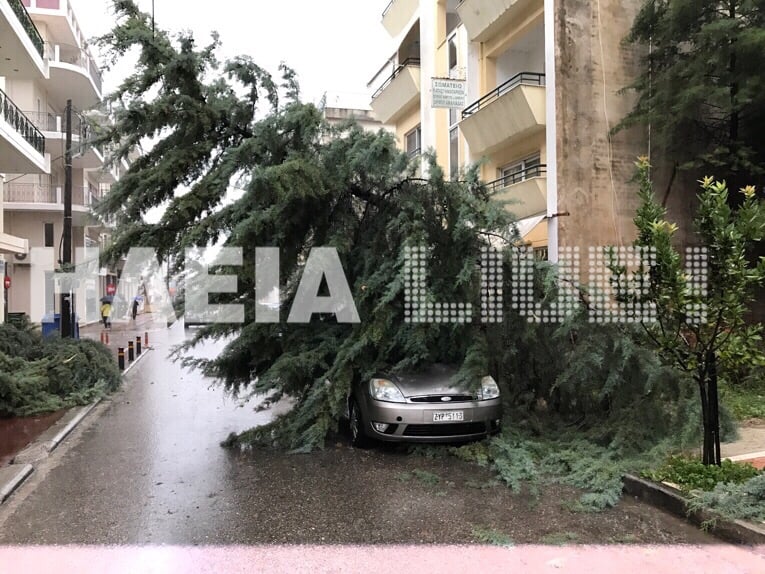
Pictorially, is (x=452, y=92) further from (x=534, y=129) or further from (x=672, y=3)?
(x=672, y=3)

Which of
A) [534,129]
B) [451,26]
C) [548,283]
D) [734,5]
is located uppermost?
Answer: [451,26]

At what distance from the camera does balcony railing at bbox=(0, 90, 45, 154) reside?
1439cm

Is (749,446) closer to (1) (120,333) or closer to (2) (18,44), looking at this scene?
(2) (18,44)

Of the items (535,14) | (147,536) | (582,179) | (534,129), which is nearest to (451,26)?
(535,14)

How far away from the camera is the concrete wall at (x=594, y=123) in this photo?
11.9 meters

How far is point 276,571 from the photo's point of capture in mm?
3578

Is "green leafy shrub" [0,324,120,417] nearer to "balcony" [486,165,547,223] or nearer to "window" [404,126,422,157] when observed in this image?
"balcony" [486,165,547,223]

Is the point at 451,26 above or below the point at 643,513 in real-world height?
above

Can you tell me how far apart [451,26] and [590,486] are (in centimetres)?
1615

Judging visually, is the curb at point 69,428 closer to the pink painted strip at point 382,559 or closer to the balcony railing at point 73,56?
the pink painted strip at point 382,559

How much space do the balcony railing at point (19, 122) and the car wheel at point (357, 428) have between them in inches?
498

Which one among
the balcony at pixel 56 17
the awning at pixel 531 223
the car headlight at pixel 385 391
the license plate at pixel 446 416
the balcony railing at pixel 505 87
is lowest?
the license plate at pixel 446 416

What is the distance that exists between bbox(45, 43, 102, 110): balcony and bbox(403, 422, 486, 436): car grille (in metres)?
22.4

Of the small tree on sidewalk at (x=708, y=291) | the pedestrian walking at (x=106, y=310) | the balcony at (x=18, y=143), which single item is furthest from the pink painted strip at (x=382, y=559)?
the pedestrian walking at (x=106, y=310)
